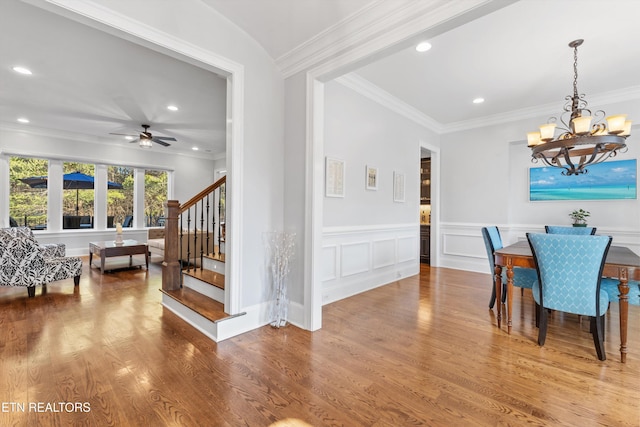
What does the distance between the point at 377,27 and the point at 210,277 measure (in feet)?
10.2

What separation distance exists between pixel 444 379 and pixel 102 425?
214cm

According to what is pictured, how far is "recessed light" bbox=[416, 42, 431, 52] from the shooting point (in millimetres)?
3072

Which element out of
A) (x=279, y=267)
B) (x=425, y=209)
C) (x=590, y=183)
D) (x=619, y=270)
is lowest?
(x=279, y=267)

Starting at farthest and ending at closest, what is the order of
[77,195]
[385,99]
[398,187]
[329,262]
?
[77,195]
[398,187]
[385,99]
[329,262]

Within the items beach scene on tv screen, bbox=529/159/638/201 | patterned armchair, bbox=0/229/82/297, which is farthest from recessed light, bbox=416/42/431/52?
patterned armchair, bbox=0/229/82/297

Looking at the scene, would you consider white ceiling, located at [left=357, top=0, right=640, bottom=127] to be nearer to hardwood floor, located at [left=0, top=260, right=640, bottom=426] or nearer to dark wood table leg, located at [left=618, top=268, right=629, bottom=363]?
Result: dark wood table leg, located at [left=618, top=268, right=629, bottom=363]

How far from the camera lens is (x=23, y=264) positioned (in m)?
3.76

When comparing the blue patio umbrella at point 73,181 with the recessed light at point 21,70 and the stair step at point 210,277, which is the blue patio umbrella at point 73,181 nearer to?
the recessed light at point 21,70

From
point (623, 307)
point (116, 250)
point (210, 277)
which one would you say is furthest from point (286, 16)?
point (116, 250)

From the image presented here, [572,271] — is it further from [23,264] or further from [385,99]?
[23,264]

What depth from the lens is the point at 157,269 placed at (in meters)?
5.68

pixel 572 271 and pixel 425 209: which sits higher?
pixel 425 209

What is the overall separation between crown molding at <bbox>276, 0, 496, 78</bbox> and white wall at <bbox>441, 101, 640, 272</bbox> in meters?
4.18

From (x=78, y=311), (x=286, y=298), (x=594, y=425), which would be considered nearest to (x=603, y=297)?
(x=594, y=425)
